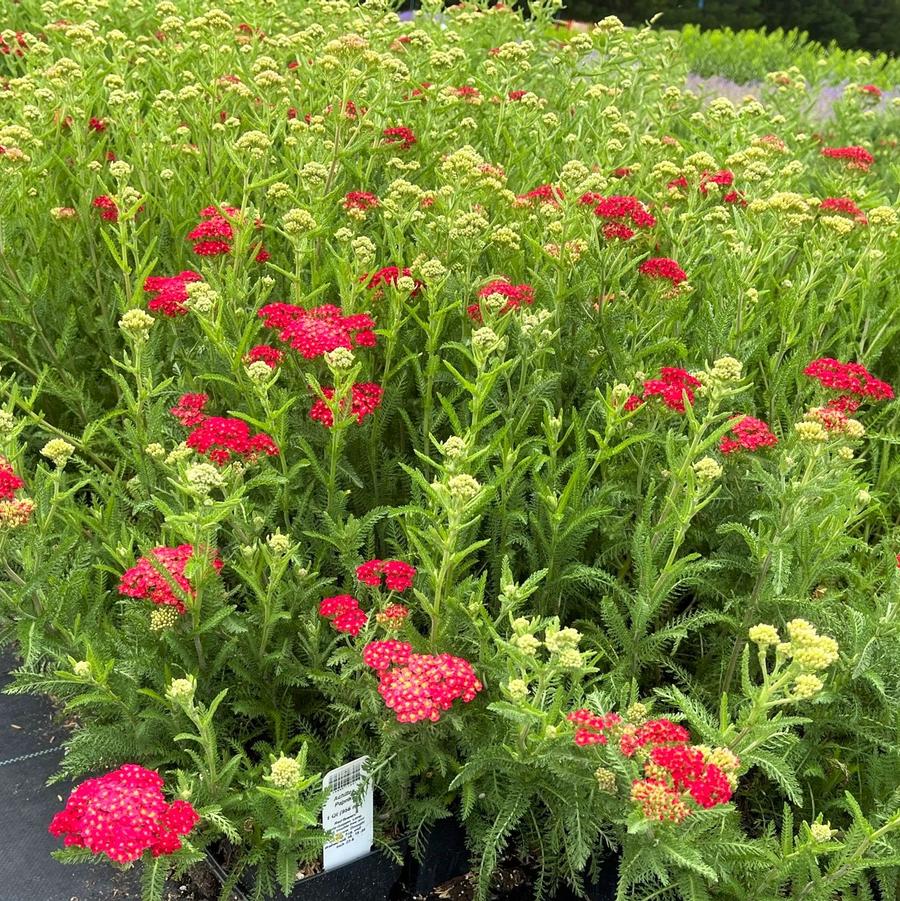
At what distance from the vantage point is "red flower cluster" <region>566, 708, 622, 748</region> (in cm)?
176

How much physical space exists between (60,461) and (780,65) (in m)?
10.3

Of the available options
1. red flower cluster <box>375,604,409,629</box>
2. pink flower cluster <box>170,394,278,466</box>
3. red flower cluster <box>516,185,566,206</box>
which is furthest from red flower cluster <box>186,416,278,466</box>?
red flower cluster <box>516,185,566,206</box>

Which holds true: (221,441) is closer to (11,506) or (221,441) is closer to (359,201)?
(11,506)

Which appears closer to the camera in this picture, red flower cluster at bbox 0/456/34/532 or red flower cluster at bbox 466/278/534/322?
red flower cluster at bbox 0/456/34/532

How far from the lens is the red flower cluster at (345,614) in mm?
2062

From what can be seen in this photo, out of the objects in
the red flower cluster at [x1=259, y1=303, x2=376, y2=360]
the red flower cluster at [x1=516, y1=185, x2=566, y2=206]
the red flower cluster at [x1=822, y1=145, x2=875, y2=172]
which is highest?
the red flower cluster at [x1=822, y1=145, x2=875, y2=172]

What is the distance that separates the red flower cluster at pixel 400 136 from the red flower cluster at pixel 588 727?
8.21 ft

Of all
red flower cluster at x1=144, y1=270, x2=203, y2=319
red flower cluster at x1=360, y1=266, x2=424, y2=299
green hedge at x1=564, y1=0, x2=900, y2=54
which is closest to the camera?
red flower cluster at x1=144, y1=270, x2=203, y2=319

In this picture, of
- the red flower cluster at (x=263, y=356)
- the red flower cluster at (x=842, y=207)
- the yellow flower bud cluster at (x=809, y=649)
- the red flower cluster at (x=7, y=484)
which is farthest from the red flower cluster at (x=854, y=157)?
the red flower cluster at (x=7, y=484)

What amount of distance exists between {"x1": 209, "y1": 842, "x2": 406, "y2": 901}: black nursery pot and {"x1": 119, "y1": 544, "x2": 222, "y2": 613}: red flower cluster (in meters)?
0.72

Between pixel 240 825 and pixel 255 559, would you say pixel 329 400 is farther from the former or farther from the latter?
pixel 240 825

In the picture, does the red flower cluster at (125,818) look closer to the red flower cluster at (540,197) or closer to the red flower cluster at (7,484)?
the red flower cluster at (7,484)

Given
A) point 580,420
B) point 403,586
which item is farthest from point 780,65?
point 403,586

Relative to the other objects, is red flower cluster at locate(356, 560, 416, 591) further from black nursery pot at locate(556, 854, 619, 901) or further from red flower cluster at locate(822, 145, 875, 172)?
red flower cluster at locate(822, 145, 875, 172)
